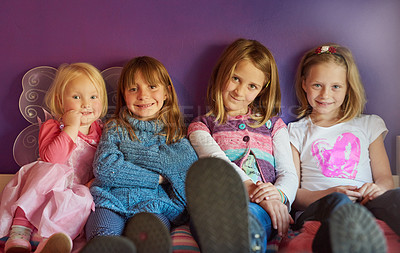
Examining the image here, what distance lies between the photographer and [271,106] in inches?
56.5

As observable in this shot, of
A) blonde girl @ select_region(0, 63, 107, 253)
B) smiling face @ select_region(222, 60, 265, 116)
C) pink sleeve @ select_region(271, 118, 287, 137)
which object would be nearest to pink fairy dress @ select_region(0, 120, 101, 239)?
blonde girl @ select_region(0, 63, 107, 253)

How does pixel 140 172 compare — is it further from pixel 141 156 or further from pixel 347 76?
pixel 347 76

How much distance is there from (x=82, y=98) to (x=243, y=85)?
64 cm

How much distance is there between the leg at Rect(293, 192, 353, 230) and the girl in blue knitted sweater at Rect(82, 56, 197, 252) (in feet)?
1.42

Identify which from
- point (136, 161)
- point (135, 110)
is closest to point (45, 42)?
point (135, 110)

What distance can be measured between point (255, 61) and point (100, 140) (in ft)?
2.24

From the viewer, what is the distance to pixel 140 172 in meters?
1.23

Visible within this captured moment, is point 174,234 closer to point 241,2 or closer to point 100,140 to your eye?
point 100,140

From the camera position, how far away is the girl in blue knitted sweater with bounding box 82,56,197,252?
1.17 metres

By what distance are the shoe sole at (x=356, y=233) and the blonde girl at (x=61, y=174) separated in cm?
69

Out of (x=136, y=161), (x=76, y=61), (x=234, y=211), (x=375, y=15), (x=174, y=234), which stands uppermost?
(x=375, y=15)

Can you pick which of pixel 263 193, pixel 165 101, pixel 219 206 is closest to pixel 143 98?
pixel 165 101

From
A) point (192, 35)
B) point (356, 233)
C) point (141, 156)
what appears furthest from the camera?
point (192, 35)

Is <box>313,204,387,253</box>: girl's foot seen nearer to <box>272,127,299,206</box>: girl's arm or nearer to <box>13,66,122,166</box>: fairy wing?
<box>272,127,299,206</box>: girl's arm
